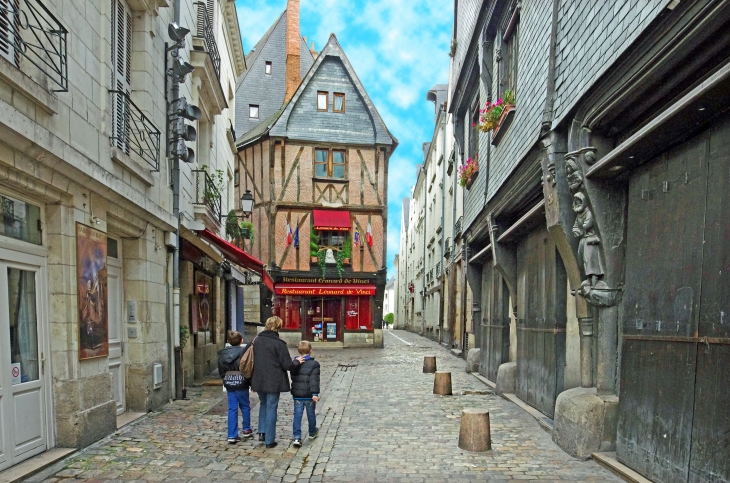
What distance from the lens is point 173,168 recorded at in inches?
336

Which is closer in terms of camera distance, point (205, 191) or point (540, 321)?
point (540, 321)

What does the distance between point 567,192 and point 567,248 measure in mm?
600

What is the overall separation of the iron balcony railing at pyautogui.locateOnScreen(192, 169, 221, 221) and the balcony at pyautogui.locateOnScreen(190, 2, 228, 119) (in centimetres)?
152

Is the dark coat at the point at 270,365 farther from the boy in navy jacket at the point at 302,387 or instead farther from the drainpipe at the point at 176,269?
the drainpipe at the point at 176,269

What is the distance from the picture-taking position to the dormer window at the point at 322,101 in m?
21.1

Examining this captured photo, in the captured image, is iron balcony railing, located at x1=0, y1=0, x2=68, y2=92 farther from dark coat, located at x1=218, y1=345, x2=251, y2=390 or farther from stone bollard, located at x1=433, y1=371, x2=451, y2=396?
stone bollard, located at x1=433, y1=371, x2=451, y2=396

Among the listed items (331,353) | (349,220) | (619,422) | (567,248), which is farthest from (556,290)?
(349,220)

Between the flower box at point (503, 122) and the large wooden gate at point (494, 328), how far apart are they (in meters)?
2.72

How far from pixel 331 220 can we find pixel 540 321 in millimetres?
13911

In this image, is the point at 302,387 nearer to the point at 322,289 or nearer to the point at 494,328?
the point at 494,328

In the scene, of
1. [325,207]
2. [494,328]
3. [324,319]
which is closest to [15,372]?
[494,328]

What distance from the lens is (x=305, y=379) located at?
18.3 ft

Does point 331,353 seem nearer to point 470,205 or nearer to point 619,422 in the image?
point 470,205

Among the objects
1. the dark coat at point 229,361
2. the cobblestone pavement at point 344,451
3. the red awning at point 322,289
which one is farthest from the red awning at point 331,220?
the dark coat at point 229,361
